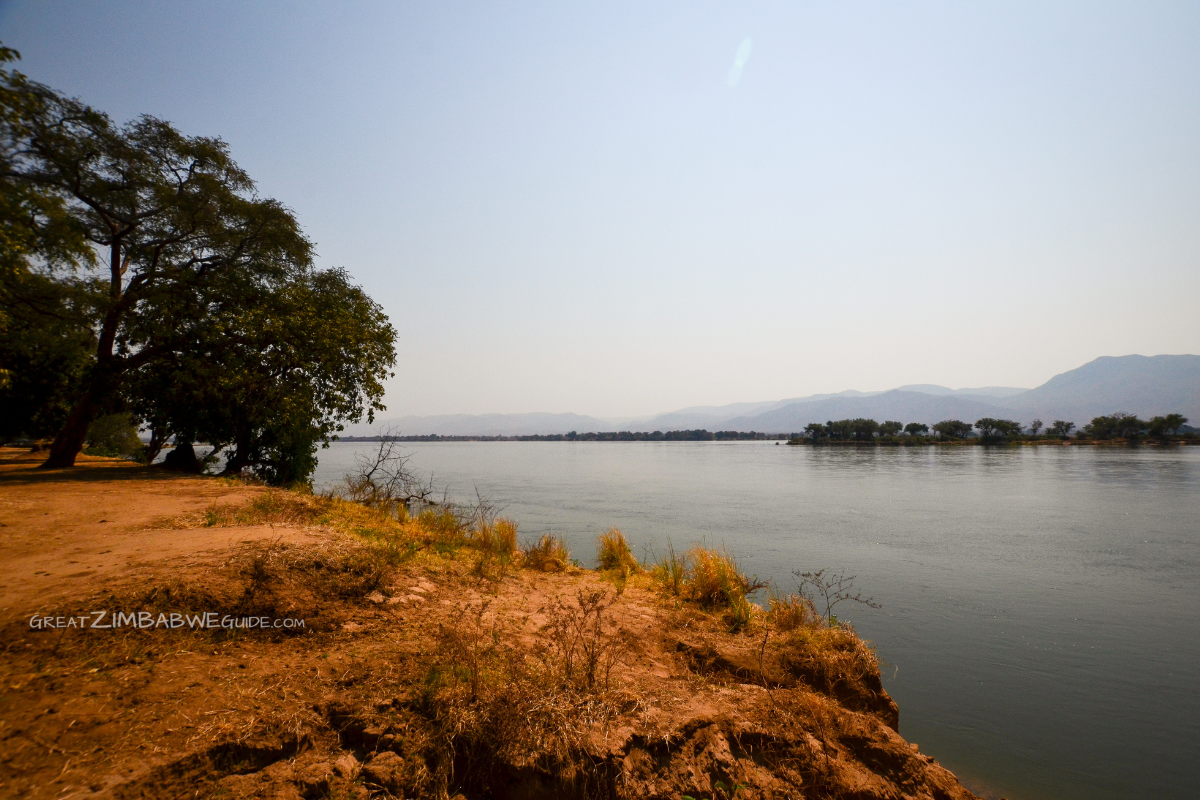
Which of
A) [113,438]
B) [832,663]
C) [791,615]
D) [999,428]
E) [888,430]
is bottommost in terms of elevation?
[832,663]

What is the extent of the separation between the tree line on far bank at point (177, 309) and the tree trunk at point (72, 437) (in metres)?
0.04

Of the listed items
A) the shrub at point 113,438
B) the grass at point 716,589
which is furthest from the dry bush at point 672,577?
the shrub at point 113,438

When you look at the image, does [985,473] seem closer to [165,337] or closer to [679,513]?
[679,513]

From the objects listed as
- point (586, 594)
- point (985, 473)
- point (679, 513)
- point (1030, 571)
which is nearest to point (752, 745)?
point (586, 594)

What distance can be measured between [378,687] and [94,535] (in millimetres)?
5827

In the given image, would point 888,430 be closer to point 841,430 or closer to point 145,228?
point 841,430

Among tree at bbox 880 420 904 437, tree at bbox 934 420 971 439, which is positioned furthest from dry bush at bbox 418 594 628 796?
tree at bbox 934 420 971 439

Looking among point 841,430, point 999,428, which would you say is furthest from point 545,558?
point 999,428

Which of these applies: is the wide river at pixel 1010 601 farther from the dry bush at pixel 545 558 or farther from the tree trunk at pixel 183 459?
the tree trunk at pixel 183 459

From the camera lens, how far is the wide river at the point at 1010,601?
6289 mm

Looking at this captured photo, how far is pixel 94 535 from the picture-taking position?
7203mm

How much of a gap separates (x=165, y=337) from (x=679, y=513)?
62.4 feet

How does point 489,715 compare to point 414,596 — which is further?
point 414,596

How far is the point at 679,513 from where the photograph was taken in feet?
75.0
